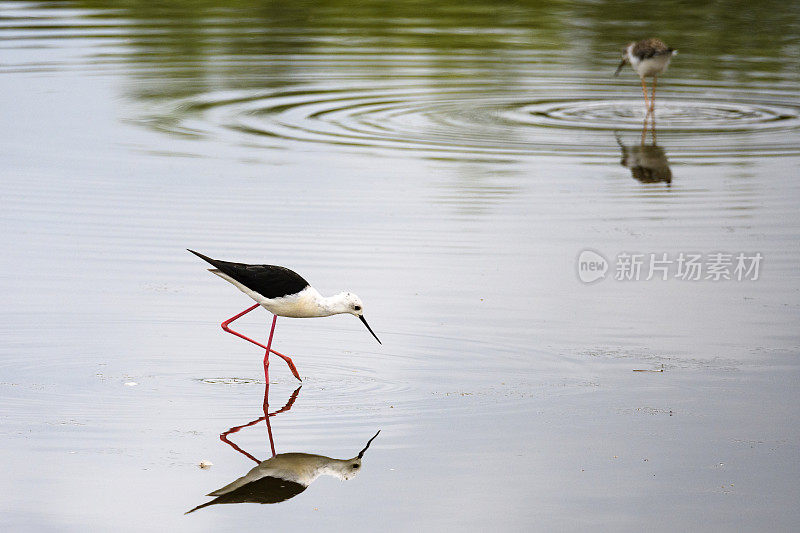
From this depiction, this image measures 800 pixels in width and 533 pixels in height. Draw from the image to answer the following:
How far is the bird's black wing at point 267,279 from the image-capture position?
877 centimetres

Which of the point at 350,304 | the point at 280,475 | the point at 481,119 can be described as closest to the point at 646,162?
the point at 481,119

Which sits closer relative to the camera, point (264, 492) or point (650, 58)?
point (264, 492)

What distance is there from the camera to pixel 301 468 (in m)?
7.12

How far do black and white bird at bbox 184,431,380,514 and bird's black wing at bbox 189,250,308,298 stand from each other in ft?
5.46

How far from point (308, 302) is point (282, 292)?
0.57 feet

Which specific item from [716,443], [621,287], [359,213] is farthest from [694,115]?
[716,443]

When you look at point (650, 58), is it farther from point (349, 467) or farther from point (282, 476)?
point (282, 476)

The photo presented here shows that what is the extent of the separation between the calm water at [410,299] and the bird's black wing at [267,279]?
0.51 metres

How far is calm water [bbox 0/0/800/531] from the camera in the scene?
695 cm

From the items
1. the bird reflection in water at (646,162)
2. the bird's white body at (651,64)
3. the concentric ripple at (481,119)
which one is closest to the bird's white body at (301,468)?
the bird reflection in water at (646,162)

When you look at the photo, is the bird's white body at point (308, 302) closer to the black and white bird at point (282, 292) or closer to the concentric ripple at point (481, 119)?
the black and white bird at point (282, 292)

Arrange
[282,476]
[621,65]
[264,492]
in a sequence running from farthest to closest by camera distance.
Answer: [621,65] → [282,476] → [264,492]

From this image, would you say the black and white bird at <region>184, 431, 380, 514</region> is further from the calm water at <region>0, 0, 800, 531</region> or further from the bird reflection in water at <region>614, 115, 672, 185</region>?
the bird reflection in water at <region>614, 115, 672, 185</region>

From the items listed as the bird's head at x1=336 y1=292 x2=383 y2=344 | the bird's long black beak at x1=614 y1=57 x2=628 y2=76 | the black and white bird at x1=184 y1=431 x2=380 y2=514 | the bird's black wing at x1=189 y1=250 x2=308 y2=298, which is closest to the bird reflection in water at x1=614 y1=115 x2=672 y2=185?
the bird's long black beak at x1=614 y1=57 x2=628 y2=76
